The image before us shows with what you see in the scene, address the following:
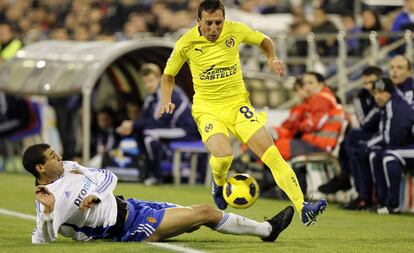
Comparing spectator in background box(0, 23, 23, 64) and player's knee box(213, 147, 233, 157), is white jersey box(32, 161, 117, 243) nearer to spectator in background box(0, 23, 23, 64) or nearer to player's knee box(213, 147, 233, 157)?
player's knee box(213, 147, 233, 157)

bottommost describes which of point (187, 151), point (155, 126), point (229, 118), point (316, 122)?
point (187, 151)

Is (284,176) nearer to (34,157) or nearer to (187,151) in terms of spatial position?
(34,157)

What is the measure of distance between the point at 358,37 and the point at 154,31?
6139mm

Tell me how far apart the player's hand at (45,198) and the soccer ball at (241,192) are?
6.89 ft

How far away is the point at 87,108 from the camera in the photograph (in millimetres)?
18078

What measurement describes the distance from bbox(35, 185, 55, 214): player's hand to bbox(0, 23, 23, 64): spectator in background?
13.2 m

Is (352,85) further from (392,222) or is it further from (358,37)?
(392,222)

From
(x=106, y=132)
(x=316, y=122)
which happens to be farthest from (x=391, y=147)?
(x=106, y=132)

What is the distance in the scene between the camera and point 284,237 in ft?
32.9


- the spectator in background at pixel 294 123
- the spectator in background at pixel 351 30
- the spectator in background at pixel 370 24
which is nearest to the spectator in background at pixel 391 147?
the spectator in background at pixel 294 123

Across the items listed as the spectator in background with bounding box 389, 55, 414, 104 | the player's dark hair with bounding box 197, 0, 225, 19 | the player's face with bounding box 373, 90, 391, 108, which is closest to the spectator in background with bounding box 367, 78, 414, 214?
the player's face with bounding box 373, 90, 391, 108

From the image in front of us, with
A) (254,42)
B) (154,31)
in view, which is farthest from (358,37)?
(254,42)

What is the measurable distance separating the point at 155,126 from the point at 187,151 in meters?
0.64

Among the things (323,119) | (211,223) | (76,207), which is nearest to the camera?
(76,207)
